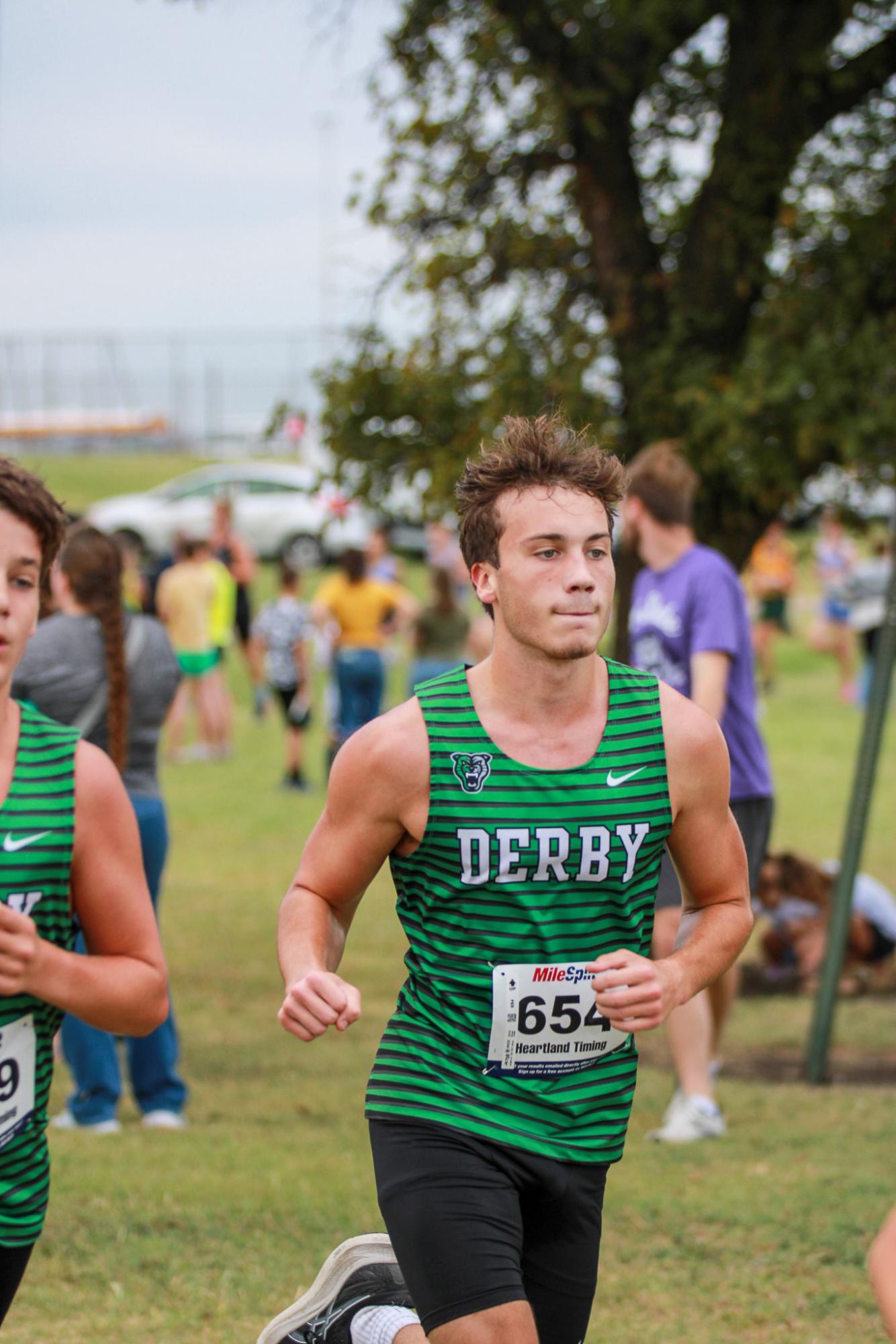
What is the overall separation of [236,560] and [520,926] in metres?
16.4

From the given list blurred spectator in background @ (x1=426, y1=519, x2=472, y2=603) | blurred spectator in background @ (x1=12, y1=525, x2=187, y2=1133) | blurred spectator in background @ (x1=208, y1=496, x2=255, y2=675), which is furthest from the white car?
blurred spectator in background @ (x1=12, y1=525, x2=187, y2=1133)

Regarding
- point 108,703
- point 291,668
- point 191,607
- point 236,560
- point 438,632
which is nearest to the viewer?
point 108,703

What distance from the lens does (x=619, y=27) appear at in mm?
7223

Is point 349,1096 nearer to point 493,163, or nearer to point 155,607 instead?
point 493,163

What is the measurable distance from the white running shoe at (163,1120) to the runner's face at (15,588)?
3.84 metres

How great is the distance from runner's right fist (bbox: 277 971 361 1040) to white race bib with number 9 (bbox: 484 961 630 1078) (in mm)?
298

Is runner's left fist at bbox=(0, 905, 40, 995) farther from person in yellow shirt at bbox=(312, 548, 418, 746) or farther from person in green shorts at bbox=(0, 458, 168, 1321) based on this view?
person in yellow shirt at bbox=(312, 548, 418, 746)

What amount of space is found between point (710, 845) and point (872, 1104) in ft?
12.9

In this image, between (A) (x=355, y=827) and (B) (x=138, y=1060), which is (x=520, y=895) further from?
(B) (x=138, y=1060)

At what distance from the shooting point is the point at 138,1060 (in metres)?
6.16

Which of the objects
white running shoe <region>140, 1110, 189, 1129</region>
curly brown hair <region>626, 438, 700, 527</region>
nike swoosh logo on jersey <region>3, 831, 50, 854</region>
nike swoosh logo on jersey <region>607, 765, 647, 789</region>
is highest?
curly brown hair <region>626, 438, 700, 527</region>

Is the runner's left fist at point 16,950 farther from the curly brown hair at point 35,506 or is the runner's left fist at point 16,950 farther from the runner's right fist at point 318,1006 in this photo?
the curly brown hair at point 35,506

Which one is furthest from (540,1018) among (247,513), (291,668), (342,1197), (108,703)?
(247,513)

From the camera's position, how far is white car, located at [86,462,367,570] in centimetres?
3191
